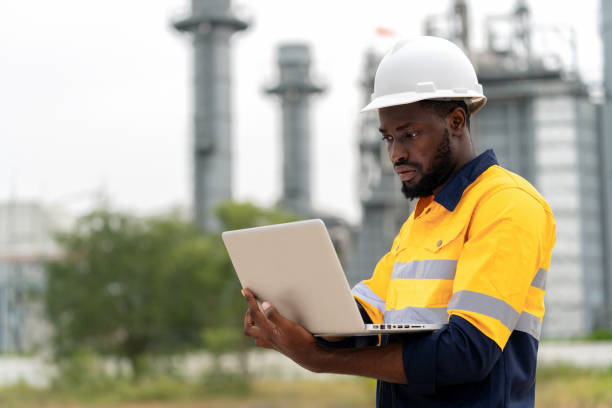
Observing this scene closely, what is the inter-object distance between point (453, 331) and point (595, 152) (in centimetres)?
1870

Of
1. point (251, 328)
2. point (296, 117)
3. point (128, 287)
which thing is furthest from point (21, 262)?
point (251, 328)

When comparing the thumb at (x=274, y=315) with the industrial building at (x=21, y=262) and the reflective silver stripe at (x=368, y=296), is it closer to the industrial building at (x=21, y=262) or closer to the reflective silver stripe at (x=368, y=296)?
the reflective silver stripe at (x=368, y=296)

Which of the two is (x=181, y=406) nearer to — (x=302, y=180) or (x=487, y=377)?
(x=487, y=377)

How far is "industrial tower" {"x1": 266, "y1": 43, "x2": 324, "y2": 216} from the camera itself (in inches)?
1304

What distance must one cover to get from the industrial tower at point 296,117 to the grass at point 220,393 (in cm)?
1879

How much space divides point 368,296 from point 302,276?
48 cm

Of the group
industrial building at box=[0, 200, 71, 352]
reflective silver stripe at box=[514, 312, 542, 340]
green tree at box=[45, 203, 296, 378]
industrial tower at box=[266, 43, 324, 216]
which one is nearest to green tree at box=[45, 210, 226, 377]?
green tree at box=[45, 203, 296, 378]

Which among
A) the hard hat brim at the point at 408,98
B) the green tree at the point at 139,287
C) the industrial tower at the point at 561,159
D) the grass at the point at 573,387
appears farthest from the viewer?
the industrial tower at the point at 561,159

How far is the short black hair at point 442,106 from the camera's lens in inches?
83.8

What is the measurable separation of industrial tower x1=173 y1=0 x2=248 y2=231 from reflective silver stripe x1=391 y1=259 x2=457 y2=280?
22.2 metres

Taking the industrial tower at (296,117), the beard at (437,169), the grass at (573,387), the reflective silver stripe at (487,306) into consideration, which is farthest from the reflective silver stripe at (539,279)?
the industrial tower at (296,117)

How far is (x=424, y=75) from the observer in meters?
2.17

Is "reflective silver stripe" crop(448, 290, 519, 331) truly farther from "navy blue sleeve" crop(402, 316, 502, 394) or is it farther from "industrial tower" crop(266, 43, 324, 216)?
"industrial tower" crop(266, 43, 324, 216)

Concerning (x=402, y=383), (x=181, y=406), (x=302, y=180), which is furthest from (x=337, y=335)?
(x=302, y=180)
